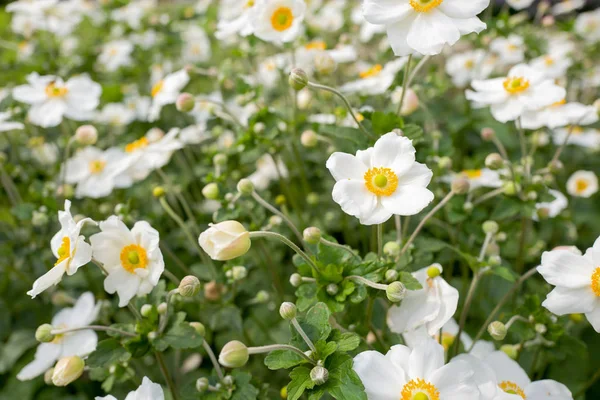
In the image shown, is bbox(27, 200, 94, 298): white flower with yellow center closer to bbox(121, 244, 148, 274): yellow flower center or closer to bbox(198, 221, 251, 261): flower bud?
bbox(121, 244, 148, 274): yellow flower center

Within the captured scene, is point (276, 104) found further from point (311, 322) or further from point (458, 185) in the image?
point (311, 322)

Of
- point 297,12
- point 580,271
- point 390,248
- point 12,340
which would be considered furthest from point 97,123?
point 580,271

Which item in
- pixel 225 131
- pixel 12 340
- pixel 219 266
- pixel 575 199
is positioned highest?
pixel 225 131

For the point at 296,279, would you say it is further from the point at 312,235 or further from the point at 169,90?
the point at 169,90

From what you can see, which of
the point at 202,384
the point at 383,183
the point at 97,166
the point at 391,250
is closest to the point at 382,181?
the point at 383,183

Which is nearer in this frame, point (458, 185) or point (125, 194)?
point (458, 185)

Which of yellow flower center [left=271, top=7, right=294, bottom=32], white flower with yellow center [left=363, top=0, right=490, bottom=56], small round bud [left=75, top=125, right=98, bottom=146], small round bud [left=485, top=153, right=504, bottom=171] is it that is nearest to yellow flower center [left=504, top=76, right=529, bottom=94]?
small round bud [left=485, top=153, right=504, bottom=171]

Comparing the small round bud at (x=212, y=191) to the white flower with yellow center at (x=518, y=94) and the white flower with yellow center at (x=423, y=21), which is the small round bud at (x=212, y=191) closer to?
the white flower with yellow center at (x=423, y=21)
